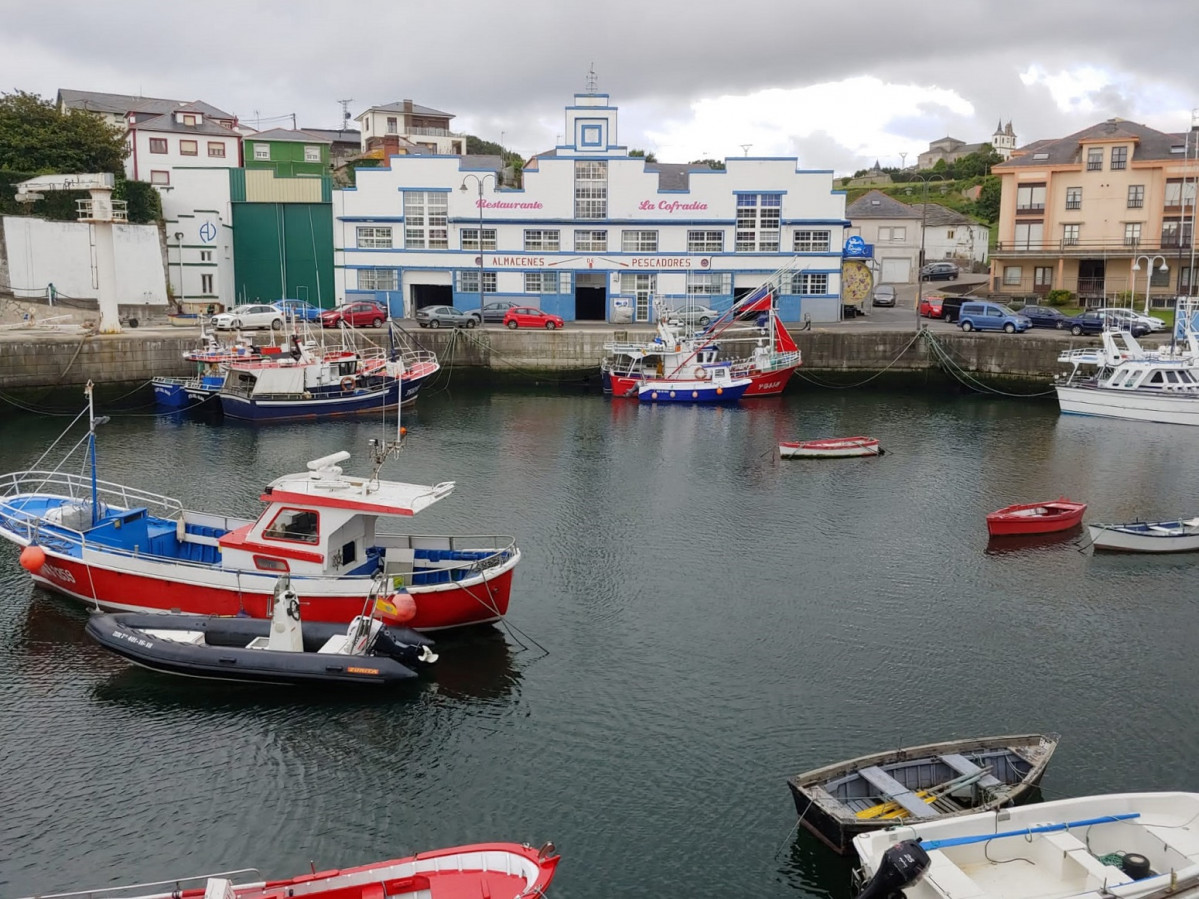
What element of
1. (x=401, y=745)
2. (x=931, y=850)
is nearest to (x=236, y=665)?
(x=401, y=745)

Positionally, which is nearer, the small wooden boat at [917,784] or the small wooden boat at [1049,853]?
the small wooden boat at [1049,853]

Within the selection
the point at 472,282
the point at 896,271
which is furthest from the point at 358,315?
the point at 896,271

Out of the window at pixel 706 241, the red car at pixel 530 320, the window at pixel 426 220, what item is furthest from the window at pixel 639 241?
the window at pixel 426 220

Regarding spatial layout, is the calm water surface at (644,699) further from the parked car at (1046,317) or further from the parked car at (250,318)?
the parked car at (1046,317)

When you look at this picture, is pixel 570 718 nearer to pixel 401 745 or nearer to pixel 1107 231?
pixel 401 745

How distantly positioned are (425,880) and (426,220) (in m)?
49.7

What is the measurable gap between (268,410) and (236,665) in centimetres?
2706

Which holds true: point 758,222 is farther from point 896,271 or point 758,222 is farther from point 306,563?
point 306,563

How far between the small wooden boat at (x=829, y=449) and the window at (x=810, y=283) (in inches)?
892

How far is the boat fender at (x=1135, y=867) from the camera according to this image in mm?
12586

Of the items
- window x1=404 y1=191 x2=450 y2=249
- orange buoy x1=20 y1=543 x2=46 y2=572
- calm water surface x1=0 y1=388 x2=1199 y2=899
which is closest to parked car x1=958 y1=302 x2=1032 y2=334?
calm water surface x1=0 y1=388 x2=1199 y2=899

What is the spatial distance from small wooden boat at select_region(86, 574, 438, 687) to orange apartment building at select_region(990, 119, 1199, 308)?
53.6 meters

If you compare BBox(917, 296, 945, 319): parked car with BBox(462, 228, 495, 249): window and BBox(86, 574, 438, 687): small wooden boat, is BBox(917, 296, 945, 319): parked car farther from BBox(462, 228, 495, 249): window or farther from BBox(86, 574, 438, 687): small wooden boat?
BBox(86, 574, 438, 687): small wooden boat

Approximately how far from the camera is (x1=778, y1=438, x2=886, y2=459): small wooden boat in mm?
36938
